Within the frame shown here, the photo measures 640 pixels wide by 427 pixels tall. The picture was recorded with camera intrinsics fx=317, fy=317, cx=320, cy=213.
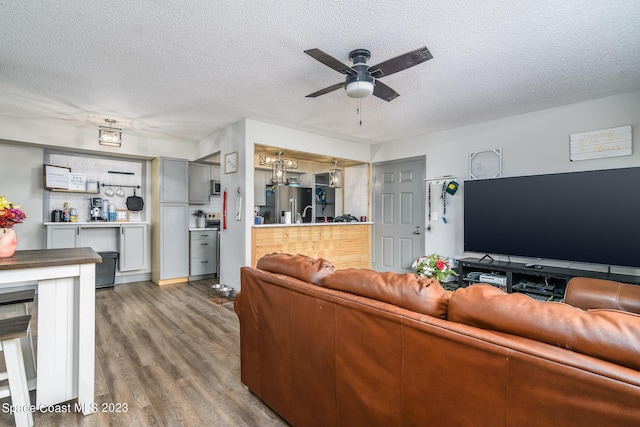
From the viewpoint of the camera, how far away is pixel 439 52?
2.59 metres

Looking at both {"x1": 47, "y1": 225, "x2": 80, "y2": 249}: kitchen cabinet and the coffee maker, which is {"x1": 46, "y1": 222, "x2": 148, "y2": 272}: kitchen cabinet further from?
the coffee maker

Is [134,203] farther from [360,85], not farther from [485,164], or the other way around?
[485,164]

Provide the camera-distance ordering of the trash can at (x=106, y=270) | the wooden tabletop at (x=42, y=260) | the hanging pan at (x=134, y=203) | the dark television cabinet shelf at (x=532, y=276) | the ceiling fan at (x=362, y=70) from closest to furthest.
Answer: the wooden tabletop at (x=42, y=260) < the ceiling fan at (x=362, y=70) < the dark television cabinet shelf at (x=532, y=276) < the trash can at (x=106, y=270) < the hanging pan at (x=134, y=203)

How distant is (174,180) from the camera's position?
5.47 meters

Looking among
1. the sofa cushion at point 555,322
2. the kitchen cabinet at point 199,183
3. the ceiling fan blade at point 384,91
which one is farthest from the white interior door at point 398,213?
the sofa cushion at point 555,322

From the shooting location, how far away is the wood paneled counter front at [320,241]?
450cm

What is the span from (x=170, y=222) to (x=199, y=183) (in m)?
0.93

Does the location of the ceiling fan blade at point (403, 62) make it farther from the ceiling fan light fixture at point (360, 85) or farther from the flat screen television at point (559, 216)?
the flat screen television at point (559, 216)

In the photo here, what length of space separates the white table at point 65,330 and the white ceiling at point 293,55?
65.5 inches

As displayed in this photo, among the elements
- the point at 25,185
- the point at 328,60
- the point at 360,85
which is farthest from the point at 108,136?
the point at 360,85

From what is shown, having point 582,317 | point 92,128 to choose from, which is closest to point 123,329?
point 92,128

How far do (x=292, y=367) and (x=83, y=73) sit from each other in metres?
3.26

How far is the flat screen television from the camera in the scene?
10.5 feet

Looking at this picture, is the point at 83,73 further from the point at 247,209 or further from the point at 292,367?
the point at 292,367
